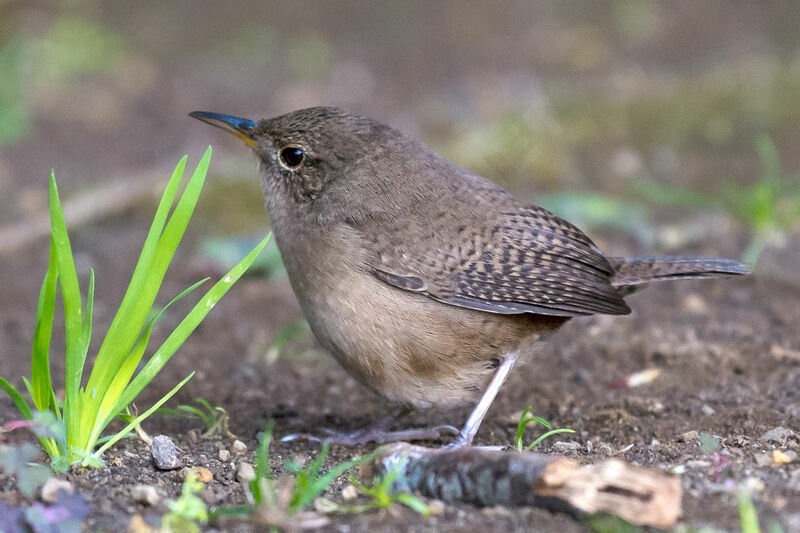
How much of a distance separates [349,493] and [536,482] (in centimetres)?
72

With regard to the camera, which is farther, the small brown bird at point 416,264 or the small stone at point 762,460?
the small brown bird at point 416,264

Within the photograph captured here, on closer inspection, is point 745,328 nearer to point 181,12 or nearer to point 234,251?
point 234,251

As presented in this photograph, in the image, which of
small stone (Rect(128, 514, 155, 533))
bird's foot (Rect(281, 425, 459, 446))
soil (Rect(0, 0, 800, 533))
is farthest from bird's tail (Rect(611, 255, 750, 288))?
small stone (Rect(128, 514, 155, 533))

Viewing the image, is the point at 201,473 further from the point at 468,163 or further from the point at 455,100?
the point at 455,100

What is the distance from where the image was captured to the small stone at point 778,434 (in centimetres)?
388

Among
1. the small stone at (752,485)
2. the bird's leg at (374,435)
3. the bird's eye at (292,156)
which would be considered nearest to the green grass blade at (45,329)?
the bird's leg at (374,435)

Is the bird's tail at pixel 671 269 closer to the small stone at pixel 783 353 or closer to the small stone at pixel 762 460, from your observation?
the small stone at pixel 783 353

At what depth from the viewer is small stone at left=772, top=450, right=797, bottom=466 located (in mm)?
3510

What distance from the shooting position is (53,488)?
3.20 meters

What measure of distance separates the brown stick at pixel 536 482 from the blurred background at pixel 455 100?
356 cm

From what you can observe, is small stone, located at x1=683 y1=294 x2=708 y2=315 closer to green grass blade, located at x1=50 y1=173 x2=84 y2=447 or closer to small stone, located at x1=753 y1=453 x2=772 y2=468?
small stone, located at x1=753 y1=453 x2=772 y2=468

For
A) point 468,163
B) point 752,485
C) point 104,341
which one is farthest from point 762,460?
point 468,163

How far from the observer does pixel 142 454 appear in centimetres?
395

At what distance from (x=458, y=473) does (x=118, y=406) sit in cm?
135
